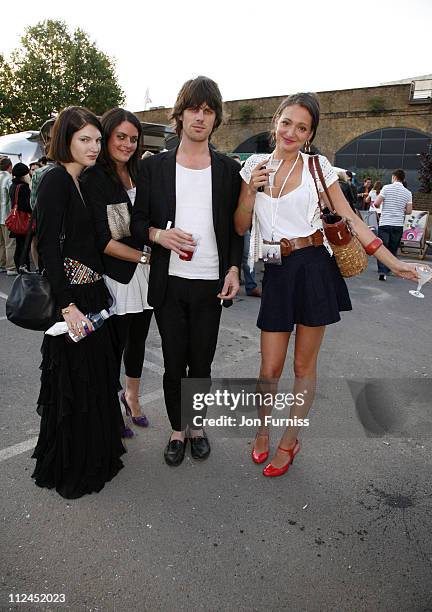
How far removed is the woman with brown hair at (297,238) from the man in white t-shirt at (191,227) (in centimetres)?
14

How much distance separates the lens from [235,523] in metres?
2.28

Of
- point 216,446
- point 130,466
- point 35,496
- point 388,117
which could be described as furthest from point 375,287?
point 388,117

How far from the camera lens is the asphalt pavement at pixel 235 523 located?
188 centimetres

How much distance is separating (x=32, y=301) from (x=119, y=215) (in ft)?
2.26

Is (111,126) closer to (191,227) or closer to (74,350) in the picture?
(191,227)

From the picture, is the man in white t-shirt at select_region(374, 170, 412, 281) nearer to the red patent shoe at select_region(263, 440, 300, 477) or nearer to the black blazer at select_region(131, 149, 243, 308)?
the red patent shoe at select_region(263, 440, 300, 477)

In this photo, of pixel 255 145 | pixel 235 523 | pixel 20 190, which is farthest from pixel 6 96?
pixel 235 523

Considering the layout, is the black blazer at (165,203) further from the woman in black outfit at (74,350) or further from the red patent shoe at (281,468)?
the red patent shoe at (281,468)

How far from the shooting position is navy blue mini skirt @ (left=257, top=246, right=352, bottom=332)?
242 centimetres

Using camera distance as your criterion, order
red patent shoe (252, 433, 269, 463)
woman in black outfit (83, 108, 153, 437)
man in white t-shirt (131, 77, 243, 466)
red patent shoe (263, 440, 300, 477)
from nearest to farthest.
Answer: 1. man in white t-shirt (131, 77, 243, 466)
2. woman in black outfit (83, 108, 153, 437)
3. red patent shoe (263, 440, 300, 477)
4. red patent shoe (252, 433, 269, 463)

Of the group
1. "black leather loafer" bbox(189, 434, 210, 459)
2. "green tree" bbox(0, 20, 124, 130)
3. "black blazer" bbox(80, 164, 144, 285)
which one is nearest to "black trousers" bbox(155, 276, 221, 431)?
"black leather loafer" bbox(189, 434, 210, 459)

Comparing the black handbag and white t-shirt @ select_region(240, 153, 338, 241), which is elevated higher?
white t-shirt @ select_region(240, 153, 338, 241)

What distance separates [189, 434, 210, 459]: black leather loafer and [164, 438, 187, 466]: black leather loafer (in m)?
0.06

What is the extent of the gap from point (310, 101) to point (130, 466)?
7.56 feet
